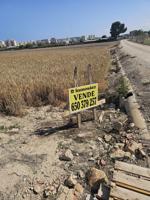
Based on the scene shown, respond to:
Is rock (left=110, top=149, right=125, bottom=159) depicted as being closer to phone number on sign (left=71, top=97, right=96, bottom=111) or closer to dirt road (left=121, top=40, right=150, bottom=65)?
phone number on sign (left=71, top=97, right=96, bottom=111)

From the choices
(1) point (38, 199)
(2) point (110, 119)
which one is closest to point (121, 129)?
(2) point (110, 119)

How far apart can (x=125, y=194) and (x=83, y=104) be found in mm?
2458

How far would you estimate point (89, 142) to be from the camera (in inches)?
192

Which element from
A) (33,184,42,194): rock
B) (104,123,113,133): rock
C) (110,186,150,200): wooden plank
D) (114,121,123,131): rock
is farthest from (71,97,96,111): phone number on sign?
(110,186,150,200): wooden plank

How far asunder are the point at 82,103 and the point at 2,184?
2244 mm

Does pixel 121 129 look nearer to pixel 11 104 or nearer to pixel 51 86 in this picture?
pixel 11 104

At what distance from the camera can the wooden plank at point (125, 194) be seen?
311 cm

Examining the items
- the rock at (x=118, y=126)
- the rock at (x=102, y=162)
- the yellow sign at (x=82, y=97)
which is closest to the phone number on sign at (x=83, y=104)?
the yellow sign at (x=82, y=97)

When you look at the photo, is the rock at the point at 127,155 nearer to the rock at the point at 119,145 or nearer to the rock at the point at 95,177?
the rock at the point at 119,145

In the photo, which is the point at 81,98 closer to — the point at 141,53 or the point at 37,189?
the point at 37,189

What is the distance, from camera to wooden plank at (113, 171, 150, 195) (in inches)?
128

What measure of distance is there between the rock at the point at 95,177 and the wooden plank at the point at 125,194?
37cm

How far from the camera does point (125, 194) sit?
3172 millimetres

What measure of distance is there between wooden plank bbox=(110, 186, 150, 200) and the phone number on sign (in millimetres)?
2174
